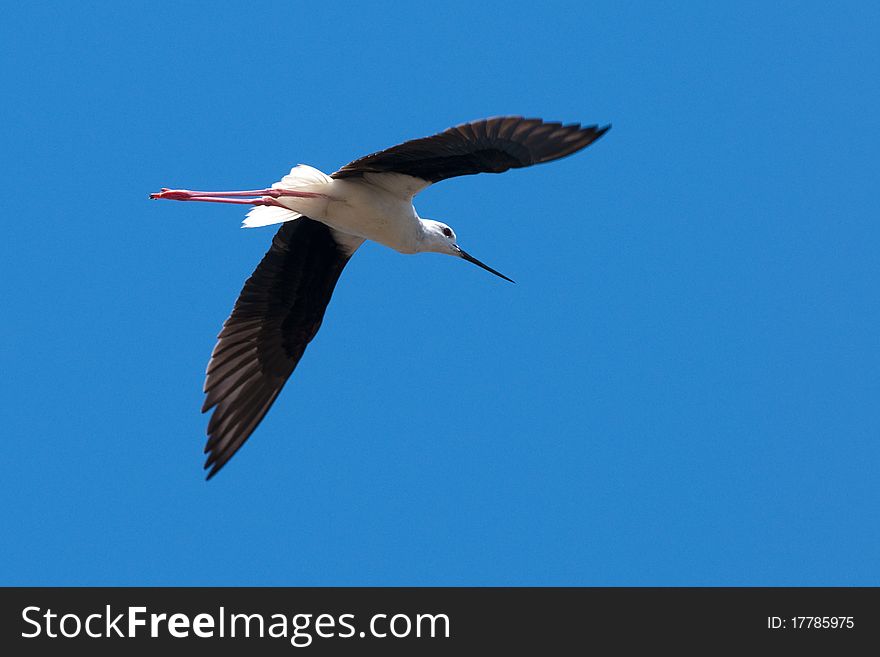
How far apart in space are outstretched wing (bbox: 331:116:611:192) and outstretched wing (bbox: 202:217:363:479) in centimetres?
169

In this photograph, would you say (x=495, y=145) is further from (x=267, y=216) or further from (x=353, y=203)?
(x=267, y=216)

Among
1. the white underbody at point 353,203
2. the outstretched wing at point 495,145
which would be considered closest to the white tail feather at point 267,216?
the white underbody at point 353,203

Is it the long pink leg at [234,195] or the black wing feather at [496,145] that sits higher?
the long pink leg at [234,195]

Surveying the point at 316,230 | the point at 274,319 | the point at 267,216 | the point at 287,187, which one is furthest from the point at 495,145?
the point at 274,319

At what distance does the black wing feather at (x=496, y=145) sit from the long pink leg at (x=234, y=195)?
798 millimetres

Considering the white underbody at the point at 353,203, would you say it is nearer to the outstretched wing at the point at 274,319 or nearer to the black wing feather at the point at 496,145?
the black wing feather at the point at 496,145

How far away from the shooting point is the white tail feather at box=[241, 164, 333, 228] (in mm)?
9344

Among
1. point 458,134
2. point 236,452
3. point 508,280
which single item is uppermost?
point 508,280

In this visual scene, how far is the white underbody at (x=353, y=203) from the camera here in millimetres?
9375

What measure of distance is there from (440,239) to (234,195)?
1597 millimetres
